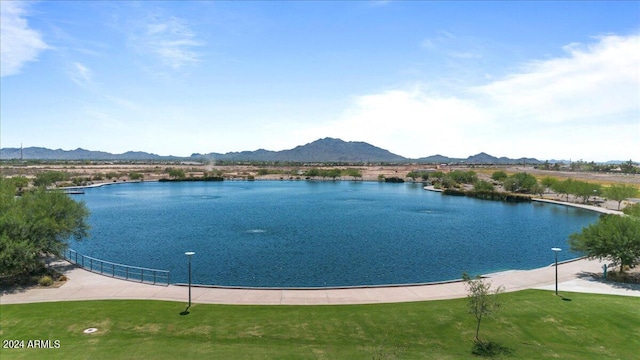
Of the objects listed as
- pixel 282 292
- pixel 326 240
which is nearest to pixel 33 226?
pixel 282 292

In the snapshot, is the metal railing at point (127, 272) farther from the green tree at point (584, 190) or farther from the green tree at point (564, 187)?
the green tree at point (564, 187)

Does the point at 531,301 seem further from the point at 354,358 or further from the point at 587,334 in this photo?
the point at 354,358

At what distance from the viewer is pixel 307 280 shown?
38031 millimetres

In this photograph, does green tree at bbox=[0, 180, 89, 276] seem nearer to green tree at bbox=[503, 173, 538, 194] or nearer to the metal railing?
the metal railing

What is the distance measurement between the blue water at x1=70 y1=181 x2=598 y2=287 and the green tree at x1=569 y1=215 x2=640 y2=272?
8546 mm

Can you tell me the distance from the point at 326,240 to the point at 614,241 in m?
33.4

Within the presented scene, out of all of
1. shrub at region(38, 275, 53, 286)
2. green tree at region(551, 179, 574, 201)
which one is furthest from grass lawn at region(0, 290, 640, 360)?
green tree at region(551, 179, 574, 201)

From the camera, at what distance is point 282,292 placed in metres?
30.2

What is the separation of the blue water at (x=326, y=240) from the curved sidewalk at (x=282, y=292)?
20.5 feet

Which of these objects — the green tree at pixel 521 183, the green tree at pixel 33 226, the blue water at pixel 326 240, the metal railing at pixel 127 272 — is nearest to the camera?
the green tree at pixel 33 226

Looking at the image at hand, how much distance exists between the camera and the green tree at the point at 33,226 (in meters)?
30.4

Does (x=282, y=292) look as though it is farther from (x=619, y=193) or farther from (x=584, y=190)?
(x=584, y=190)

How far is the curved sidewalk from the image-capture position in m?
28.3

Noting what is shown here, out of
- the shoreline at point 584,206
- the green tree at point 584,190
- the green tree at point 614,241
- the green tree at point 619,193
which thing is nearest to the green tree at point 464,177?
the shoreline at point 584,206
